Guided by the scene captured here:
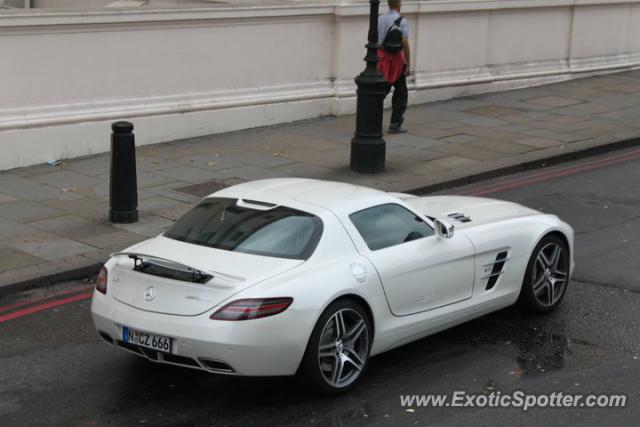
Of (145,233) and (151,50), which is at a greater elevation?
(151,50)

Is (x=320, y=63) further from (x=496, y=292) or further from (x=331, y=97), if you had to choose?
(x=496, y=292)

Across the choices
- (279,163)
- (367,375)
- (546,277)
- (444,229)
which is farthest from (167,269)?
(279,163)

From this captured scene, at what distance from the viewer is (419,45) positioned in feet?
61.4

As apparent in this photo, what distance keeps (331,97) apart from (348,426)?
11517 millimetres

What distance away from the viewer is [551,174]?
14516 millimetres

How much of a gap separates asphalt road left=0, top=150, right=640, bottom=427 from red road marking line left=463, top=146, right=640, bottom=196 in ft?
12.5

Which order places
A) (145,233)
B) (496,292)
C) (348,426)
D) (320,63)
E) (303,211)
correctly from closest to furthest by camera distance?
(348,426) → (303,211) → (496,292) → (145,233) → (320,63)

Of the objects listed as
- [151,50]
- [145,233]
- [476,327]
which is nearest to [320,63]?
[151,50]

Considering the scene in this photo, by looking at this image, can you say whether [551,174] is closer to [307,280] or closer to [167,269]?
[307,280]

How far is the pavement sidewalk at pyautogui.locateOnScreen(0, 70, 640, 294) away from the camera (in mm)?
10672

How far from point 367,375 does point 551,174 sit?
7758 millimetres

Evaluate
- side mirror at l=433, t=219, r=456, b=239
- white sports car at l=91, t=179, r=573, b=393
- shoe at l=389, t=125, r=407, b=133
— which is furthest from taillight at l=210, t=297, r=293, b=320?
shoe at l=389, t=125, r=407, b=133

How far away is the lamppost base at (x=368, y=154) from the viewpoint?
13.9m

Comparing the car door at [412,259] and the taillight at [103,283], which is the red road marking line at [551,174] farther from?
the taillight at [103,283]
